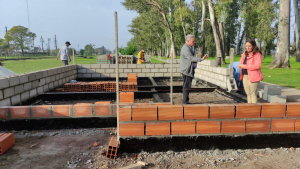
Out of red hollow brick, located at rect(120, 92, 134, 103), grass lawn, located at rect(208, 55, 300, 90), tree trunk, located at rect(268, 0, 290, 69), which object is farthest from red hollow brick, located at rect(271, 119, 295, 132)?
tree trunk, located at rect(268, 0, 290, 69)

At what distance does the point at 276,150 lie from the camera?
287 cm

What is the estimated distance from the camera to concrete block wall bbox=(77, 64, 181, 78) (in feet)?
30.9

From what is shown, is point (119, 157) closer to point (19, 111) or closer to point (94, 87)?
point (19, 111)

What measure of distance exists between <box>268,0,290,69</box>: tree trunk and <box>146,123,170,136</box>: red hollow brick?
13.6m

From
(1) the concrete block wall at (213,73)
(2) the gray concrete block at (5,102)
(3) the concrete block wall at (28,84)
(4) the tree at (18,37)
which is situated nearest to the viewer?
(2) the gray concrete block at (5,102)

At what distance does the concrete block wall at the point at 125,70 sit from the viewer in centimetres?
942

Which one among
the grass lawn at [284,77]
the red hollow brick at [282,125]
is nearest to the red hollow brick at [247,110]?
the red hollow brick at [282,125]

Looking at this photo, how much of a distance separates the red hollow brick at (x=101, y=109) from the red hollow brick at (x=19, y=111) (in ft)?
3.42

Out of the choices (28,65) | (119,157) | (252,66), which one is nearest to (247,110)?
(252,66)

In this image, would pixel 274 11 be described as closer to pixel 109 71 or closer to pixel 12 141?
pixel 109 71

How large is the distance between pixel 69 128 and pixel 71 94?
2.59 m

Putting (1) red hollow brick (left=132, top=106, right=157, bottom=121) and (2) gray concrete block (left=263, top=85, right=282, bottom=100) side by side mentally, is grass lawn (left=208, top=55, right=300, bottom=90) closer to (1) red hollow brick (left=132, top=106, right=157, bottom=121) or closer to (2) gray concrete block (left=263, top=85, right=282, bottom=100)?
(2) gray concrete block (left=263, top=85, right=282, bottom=100)

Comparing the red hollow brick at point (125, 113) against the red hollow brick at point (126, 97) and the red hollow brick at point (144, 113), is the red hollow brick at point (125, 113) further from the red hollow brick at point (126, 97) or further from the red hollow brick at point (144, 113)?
the red hollow brick at point (126, 97)

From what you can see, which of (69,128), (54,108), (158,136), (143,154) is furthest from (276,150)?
(54,108)
